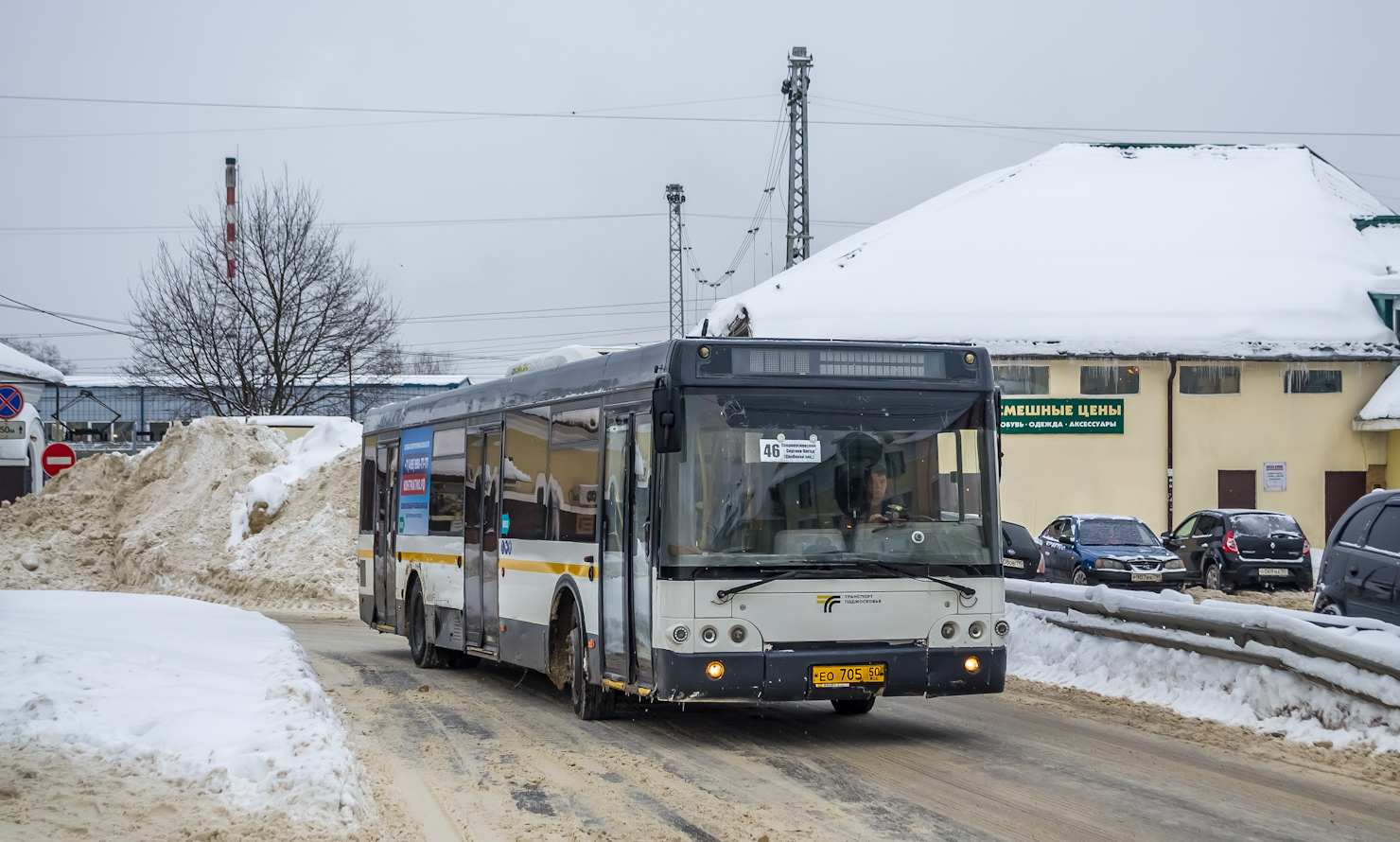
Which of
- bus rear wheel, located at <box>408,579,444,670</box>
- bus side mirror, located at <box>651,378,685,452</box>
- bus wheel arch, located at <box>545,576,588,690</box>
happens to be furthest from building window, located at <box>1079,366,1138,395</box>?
bus side mirror, located at <box>651,378,685,452</box>

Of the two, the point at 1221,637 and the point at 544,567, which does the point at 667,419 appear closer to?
the point at 544,567

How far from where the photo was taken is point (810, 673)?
959 centimetres

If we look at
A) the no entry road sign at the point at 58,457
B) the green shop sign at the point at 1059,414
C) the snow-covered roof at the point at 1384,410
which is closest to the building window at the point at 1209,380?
Result: the green shop sign at the point at 1059,414

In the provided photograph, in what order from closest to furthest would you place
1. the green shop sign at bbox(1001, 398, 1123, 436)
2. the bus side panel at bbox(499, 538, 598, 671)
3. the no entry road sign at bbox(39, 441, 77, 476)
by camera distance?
the bus side panel at bbox(499, 538, 598, 671) < the no entry road sign at bbox(39, 441, 77, 476) < the green shop sign at bbox(1001, 398, 1123, 436)

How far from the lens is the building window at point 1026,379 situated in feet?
119

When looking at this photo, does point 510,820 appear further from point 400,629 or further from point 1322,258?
point 1322,258

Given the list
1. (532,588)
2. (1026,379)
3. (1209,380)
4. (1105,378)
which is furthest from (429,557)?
(1209,380)

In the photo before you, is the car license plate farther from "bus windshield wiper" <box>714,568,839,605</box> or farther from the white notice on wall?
the white notice on wall

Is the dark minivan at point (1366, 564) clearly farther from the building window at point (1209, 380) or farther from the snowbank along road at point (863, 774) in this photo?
the building window at point (1209, 380)

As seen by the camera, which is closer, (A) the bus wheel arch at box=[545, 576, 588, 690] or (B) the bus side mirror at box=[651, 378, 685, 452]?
(B) the bus side mirror at box=[651, 378, 685, 452]

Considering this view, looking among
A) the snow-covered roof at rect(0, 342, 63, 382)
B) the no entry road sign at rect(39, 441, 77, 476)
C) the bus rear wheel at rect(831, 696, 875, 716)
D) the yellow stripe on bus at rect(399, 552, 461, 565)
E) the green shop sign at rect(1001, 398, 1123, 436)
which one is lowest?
the bus rear wheel at rect(831, 696, 875, 716)

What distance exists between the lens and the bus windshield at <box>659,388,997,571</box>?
379 inches

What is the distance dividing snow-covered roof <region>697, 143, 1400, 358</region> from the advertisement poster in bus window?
20.6 metres

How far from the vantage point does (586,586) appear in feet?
37.0
